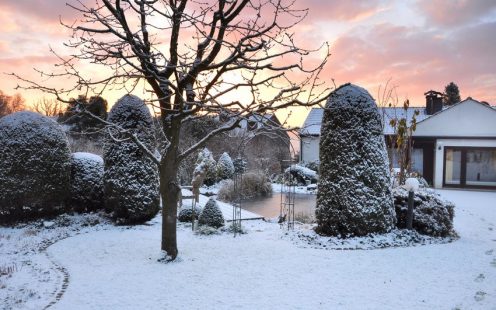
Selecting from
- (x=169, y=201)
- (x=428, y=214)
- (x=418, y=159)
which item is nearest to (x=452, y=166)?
(x=418, y=159)

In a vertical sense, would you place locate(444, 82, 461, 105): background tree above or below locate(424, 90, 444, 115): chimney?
above

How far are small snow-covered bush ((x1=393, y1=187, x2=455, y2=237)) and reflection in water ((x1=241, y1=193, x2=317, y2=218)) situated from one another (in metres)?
4.30

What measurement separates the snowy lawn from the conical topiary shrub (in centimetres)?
75

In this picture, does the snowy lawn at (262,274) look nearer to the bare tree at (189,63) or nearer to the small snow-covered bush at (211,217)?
the small snow-covered bush at (211,217)

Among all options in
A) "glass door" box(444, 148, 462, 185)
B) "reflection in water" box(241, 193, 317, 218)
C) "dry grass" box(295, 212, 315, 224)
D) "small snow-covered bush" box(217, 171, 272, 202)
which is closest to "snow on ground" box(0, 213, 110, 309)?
"dry grass" box(295, 212, 315, 224)

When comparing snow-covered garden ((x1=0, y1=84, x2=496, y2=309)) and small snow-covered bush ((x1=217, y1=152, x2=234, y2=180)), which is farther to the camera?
small snow-covered bush ((x1=217, y1=152, x2=234, y2=180))

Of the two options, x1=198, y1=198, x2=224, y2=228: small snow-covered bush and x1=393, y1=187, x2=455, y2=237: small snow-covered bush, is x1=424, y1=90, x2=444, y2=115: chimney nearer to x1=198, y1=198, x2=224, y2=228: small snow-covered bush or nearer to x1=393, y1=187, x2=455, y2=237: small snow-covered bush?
x1=393, y1=187, x2=455, y2=237: small snow-covered bush

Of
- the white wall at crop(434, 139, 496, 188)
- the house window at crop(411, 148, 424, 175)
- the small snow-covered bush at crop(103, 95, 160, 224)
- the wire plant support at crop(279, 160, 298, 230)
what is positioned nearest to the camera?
the small snow-covered bush at crop(103, 95, 160, 224)

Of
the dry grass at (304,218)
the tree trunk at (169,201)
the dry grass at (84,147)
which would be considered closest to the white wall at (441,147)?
the dry grass at (304,218)

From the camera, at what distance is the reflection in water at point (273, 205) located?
13296mm

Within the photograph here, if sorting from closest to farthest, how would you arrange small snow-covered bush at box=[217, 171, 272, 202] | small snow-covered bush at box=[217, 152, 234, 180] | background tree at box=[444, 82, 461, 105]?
small snow-covered bush at box=[217, 171, 272, 202] → small snow-covered bush at box=[217, 152, 234, 180] → background tree at box=[444, 82, 461, 105]

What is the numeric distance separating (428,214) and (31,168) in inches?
362

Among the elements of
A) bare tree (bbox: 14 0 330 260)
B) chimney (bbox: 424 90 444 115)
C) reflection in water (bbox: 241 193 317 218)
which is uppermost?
chimney (bbox: 424 90 444 115)

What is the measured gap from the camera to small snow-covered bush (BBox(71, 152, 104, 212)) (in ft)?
33.0
